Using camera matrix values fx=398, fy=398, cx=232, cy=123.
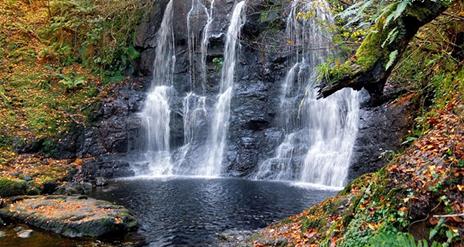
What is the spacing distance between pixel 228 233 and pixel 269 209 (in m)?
2.13

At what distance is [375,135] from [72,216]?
8859 millimetres

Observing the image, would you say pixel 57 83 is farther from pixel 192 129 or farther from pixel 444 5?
pixel 444 5

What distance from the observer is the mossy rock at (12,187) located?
413 inches

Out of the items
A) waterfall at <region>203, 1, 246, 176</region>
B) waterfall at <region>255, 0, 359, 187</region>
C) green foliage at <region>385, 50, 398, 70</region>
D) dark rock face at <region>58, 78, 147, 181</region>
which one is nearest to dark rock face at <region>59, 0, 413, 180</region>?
dark rock face at <region>58, 78, 147, 181</region>

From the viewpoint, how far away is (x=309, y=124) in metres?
15.1

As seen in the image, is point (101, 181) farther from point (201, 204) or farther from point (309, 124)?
point (309, 124)

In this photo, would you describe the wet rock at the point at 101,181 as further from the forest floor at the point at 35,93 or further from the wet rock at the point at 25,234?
the wet rock at the point at 25,234

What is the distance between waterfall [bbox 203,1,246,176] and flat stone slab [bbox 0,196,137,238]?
652 centimetres

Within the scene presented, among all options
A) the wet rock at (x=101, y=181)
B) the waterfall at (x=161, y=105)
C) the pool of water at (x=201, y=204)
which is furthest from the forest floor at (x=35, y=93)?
the pool of water at (x=201, y=204)

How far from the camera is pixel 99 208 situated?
29.2ft

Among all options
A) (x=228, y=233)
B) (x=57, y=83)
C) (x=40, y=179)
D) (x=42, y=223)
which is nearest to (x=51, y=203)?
(x=42, y=223)

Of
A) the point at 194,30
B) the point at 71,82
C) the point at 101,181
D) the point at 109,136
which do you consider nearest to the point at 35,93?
the point at 71,82

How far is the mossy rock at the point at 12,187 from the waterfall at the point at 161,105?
5304 mm

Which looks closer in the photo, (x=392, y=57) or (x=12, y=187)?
(x=392, y=57)
